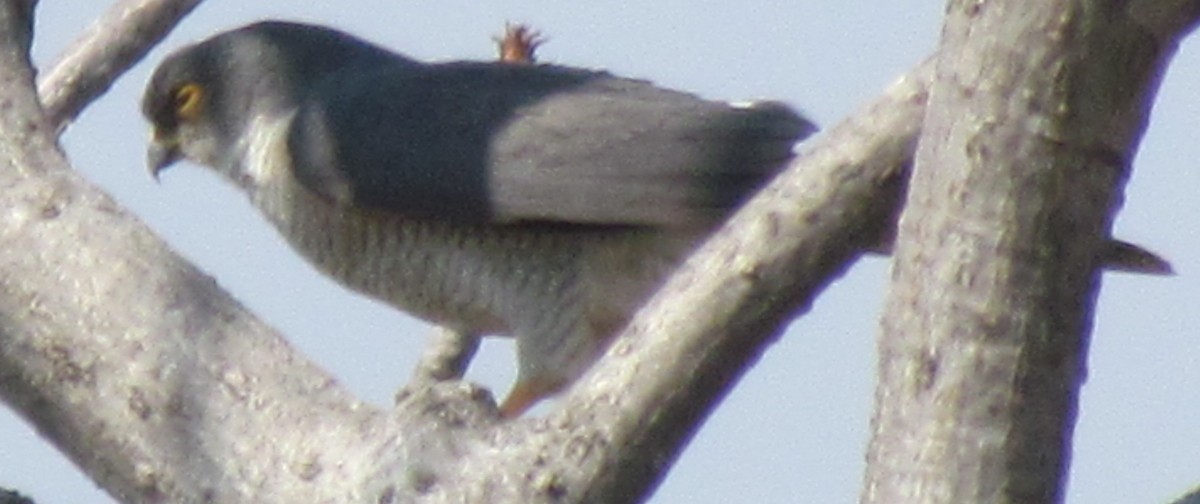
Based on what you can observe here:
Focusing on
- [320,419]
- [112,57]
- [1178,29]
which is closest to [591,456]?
[320,419]

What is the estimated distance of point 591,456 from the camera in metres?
2.87

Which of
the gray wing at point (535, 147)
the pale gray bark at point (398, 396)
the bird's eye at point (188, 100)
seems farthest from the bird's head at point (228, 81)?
the pale gray bark at point (398, 396)

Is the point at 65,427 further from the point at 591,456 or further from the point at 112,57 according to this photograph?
the point at 112,57

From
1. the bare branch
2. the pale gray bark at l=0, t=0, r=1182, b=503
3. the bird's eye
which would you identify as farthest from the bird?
the pale gray bark at l=0, t=0, r=1182, b=503

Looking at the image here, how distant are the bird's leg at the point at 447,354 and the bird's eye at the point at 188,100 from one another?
1.15 meters

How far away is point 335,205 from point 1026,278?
3258 millimetres

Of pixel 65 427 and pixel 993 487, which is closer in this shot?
pixel 993 487

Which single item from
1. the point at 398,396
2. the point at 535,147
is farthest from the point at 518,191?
the point at 398,396

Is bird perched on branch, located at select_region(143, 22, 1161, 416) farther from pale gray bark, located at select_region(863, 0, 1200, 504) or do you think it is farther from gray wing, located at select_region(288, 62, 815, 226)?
pale gray bark, located at select_region(863, 0, 1200, 504)

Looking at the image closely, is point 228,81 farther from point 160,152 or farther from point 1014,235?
point 1014,235

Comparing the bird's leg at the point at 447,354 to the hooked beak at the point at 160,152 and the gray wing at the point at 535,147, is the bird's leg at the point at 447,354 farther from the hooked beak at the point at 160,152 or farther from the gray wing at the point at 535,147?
the hooked beak at the point at 160,152

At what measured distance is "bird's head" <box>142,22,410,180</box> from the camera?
6.06 metres

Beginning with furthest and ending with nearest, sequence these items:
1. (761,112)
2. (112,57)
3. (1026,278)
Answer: (761,112)
(112,57)
(1026,278)

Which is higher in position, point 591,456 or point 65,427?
point 591,456
